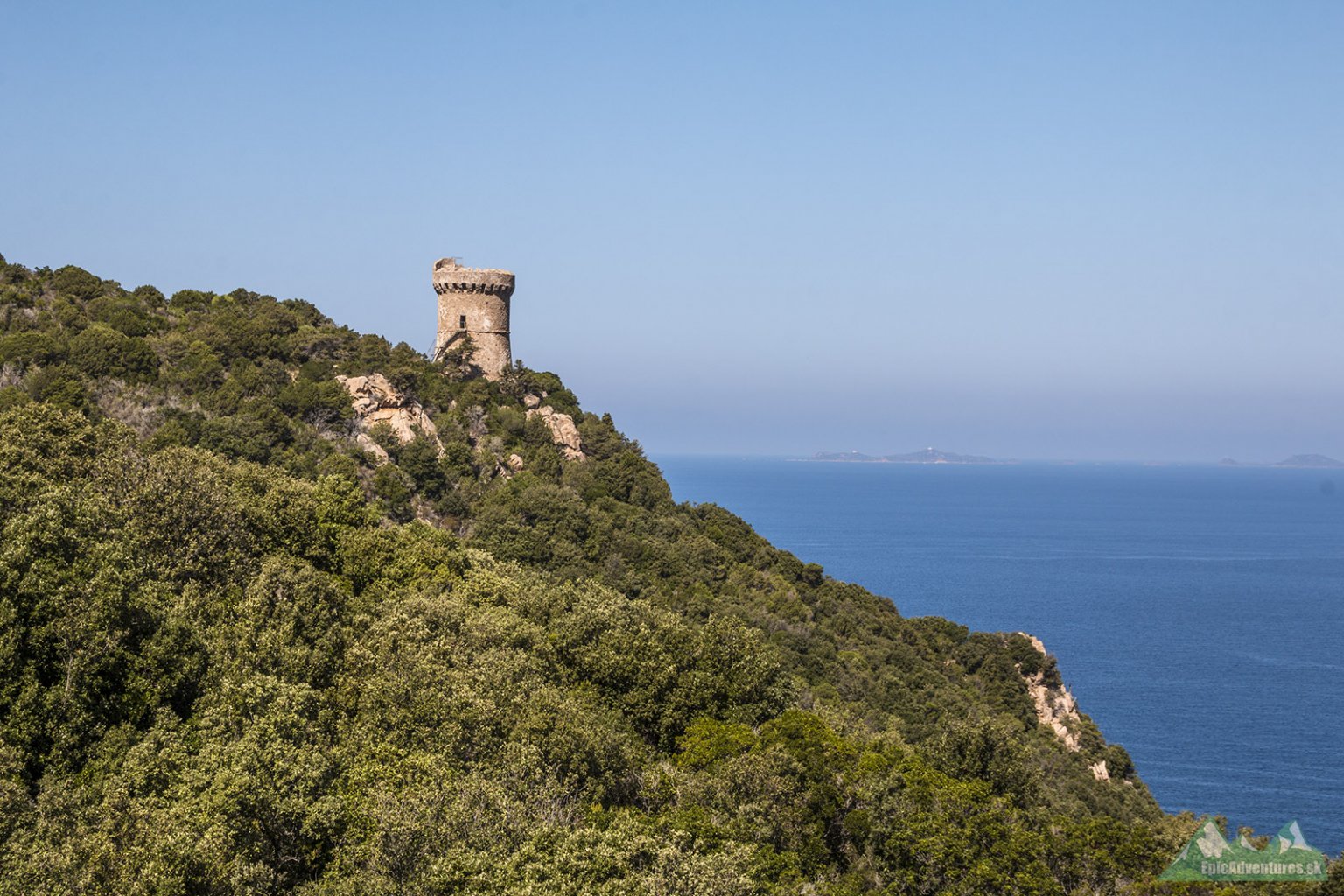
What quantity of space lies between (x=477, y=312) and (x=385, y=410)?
9184 millimetres

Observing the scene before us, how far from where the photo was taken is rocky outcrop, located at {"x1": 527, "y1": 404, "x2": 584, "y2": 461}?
65312 mm

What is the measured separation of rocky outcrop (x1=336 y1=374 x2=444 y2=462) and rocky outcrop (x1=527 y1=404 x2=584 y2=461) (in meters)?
7.11

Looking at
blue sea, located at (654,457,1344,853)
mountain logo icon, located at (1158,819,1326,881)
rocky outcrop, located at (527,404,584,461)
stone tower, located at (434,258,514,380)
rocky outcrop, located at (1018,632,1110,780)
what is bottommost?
blue sea, located at (654,457,1344,853)

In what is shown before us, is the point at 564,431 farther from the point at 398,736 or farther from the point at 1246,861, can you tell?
the point at 1246,861

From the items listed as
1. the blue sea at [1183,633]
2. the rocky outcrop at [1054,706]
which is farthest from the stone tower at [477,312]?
the blue sea at [1183,633]

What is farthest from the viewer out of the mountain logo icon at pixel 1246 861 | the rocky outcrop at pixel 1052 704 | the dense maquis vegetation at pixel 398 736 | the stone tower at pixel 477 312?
the stone tower at pixel 477 312

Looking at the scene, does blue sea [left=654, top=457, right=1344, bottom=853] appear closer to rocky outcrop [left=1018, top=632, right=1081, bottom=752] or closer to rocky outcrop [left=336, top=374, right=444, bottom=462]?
rocky outcrop [left=1018, top=632, right=1081, bottom=752]

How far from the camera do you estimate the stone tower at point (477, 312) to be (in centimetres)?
6456

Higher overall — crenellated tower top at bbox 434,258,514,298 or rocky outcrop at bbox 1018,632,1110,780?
crenellated tower top at bbox 434,258,514,298

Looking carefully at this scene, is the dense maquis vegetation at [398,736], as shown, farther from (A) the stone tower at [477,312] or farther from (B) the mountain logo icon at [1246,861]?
(A) the stone tower at [477,312]

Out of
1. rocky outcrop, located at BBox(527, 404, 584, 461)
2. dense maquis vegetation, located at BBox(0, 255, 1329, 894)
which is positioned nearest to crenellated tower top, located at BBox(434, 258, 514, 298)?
rocky outcrop, located at BBox(527, 404, 584, 461)

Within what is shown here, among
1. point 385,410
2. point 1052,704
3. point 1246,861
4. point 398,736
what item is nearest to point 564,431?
point 385,410

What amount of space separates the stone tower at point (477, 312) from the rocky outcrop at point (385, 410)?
655cm

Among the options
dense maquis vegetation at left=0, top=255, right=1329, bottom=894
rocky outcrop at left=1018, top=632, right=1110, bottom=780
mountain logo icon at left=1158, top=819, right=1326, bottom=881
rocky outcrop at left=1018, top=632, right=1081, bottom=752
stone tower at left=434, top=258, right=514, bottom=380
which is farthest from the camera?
stone tower at left=434, top=258, right=514, bottom=380
